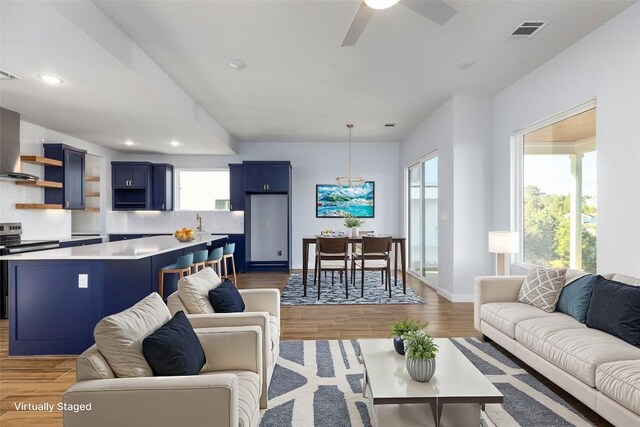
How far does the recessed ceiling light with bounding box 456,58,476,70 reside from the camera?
12.6 feet

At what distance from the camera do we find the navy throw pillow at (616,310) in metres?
2.27

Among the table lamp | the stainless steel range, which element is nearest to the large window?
the table lamp

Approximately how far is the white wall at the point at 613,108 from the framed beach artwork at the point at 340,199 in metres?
4.61

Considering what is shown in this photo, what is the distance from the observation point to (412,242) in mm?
7520

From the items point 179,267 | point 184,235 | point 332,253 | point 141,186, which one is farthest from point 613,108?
point 141,186

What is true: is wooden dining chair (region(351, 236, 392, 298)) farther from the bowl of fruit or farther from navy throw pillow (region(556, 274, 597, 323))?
navy throw pillow (region(556, 274, 597, 323))

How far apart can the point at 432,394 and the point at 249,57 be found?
3408 mm

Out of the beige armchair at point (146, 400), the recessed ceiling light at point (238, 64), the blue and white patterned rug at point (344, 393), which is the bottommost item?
the blue and white patterned rug at point (344, 393)

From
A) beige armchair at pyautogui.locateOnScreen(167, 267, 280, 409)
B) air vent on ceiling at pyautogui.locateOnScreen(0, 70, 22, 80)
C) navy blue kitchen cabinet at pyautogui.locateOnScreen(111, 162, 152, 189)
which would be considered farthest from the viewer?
navy blue kitchen cabinet at pyautogui.locateOnScreen(111, 162, 152, 189)

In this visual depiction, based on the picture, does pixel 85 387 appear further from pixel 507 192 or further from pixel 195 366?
pixel 507 192

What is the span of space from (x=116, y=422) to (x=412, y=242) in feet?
22.0

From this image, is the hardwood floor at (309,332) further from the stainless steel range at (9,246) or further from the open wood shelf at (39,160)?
the open wood shelf at (39,160)

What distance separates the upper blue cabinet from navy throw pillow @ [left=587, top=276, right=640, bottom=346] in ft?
24.1

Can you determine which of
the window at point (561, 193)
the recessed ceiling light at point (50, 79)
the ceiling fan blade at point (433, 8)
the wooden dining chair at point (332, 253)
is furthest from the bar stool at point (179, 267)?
the window at point (561, 193)
